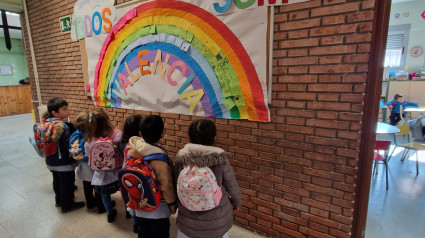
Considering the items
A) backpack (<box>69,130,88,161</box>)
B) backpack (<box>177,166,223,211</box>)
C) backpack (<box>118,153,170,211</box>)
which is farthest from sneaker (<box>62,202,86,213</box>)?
backpack (<box>177,166,223,211</box>)

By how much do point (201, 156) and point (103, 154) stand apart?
1.25 m

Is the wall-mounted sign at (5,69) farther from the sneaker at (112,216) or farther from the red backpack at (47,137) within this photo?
the sneaker at (112,216)

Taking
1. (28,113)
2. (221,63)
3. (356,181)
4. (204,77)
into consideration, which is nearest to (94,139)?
(204,77)

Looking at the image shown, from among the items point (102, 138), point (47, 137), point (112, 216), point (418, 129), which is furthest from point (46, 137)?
point (418, 129)

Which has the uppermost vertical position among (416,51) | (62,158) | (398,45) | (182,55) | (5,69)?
(398,45)

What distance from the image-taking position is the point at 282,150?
2133mm

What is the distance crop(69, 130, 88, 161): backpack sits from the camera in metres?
2.55

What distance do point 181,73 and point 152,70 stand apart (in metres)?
0.48

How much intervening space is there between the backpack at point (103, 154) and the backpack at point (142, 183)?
668mm

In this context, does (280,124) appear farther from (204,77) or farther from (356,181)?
(204,77)

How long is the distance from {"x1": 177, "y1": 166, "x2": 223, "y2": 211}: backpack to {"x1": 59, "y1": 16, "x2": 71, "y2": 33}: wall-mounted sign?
369 cm

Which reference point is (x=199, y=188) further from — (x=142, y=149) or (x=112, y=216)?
(x=112, y=216)

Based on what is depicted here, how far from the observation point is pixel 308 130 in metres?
1.98

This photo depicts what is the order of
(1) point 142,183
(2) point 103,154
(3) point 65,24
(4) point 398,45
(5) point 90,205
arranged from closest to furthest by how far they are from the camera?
1. (1) point 142,183
2. (2) point 103,154
3. (5) point 90,205
4. (3) point 65,24
5. (4) point 398,45
